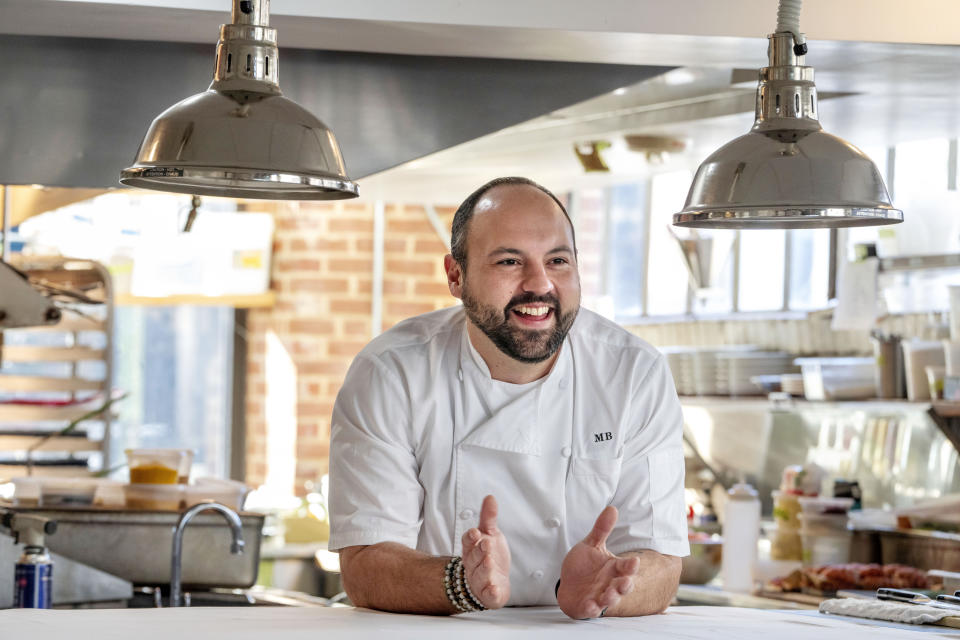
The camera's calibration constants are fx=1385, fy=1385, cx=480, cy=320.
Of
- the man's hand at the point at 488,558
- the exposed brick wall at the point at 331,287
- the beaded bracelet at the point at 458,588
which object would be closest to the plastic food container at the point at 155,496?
the beaded bracelet at the point at 458,588

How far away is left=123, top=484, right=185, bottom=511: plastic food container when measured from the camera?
368 centimetres

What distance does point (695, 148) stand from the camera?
4.41 meters

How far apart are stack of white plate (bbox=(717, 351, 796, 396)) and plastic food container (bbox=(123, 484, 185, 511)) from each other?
9.96 feet

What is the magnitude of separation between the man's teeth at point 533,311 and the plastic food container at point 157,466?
1605 millimetres

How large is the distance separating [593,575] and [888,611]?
0.60m

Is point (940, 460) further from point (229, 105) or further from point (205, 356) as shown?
point (205, 356)

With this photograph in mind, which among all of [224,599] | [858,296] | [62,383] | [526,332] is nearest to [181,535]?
[224,599]

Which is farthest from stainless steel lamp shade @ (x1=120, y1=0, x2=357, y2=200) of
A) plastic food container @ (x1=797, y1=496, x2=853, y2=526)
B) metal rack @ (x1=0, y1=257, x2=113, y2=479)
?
metal rack @ (x1=0, y1=257, x2=113, y2=479)

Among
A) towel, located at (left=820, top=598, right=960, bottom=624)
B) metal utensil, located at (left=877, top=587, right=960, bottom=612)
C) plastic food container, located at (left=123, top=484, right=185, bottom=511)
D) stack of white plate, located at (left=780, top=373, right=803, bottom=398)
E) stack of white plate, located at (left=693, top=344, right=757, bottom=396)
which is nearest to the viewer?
towel, located at (left=820, top=598, right=960, bottom=624)

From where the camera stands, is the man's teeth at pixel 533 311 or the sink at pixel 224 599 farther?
the sink at pixel 224 599

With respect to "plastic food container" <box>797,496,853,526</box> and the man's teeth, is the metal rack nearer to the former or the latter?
"plastic food container" <box>797,496,853,526</box>

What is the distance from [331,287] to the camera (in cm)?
771

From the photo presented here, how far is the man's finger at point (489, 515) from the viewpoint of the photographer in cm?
214

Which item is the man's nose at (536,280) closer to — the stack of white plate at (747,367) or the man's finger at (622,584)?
the man's finger at (622,584)
